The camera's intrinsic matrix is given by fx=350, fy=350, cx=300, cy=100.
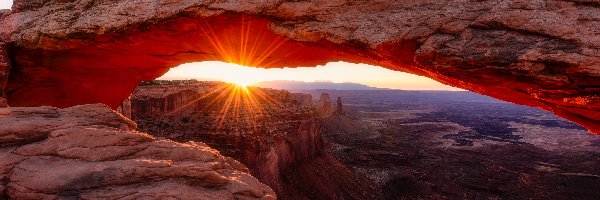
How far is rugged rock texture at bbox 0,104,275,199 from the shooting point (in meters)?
5.51

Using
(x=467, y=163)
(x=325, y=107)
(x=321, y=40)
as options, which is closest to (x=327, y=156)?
(x=467, y=163)

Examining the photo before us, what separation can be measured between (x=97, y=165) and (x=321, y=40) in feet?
17.1

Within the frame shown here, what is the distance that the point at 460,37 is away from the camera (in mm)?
6922

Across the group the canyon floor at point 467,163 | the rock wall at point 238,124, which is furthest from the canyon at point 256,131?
the canyon floor at point 467,163

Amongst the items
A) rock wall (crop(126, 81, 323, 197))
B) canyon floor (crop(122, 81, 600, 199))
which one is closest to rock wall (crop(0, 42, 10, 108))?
canyon floor (crop(122, 81, 600, 199))

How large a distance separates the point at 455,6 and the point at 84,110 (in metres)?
8.34

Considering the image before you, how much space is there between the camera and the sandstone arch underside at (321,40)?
6324mm

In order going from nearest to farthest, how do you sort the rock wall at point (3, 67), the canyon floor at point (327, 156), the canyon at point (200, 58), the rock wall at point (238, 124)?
the canyon at point (200, 58) < the rock wall at point (3, 67) < the rock wall at point (238, 124) < the canyon floor at point (327, 156)

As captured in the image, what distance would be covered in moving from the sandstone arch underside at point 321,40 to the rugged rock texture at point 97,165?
330cm

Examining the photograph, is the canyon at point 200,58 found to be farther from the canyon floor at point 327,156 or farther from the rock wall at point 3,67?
the canyon floor at point 327,156

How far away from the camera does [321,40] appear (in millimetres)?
8219

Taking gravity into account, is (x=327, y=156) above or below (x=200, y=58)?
below

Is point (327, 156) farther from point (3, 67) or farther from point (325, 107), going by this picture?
point (325, 107)

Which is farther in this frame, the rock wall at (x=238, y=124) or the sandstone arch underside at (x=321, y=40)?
the rock wall at (x=238, y=124)
